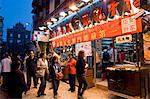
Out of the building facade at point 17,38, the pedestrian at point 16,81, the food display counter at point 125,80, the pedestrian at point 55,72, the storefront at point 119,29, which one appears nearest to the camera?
the pedestrian at point 16,81

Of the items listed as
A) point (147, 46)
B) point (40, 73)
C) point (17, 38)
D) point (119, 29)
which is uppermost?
→ point (17, 38)

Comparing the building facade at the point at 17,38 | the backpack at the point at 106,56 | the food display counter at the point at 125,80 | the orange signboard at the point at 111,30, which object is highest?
the building facade at the point at 17,38

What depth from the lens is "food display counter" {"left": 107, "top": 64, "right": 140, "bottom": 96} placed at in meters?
9.95

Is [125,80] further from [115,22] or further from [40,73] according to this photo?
[40,73]

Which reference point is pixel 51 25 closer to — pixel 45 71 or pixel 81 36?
pixel 81 36

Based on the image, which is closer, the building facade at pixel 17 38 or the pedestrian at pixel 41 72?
the pedestrian at pixel 41 72

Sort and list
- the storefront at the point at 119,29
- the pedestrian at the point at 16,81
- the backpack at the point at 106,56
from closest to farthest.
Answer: the pedestrian at the point at 16,81, the storefront at the point at 119,29, the backpack at the point at 106,56

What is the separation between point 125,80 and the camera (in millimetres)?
10516

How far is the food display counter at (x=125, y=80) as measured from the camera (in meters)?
9.95

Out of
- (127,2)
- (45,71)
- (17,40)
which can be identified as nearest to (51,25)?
(45,71)

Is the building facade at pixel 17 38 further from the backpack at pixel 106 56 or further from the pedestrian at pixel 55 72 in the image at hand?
the pedestrian at pixel 55 72

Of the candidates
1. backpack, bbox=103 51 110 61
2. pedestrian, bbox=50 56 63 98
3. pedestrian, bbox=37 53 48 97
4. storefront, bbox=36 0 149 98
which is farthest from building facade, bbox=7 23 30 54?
pedestrian, bbox=50 56 63 98

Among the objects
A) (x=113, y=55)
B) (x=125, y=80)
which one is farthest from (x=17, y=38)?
(x=125, y=80)

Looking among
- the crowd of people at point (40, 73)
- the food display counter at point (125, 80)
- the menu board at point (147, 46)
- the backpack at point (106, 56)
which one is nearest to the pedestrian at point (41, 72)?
the crowd of people at point (40, 73)
